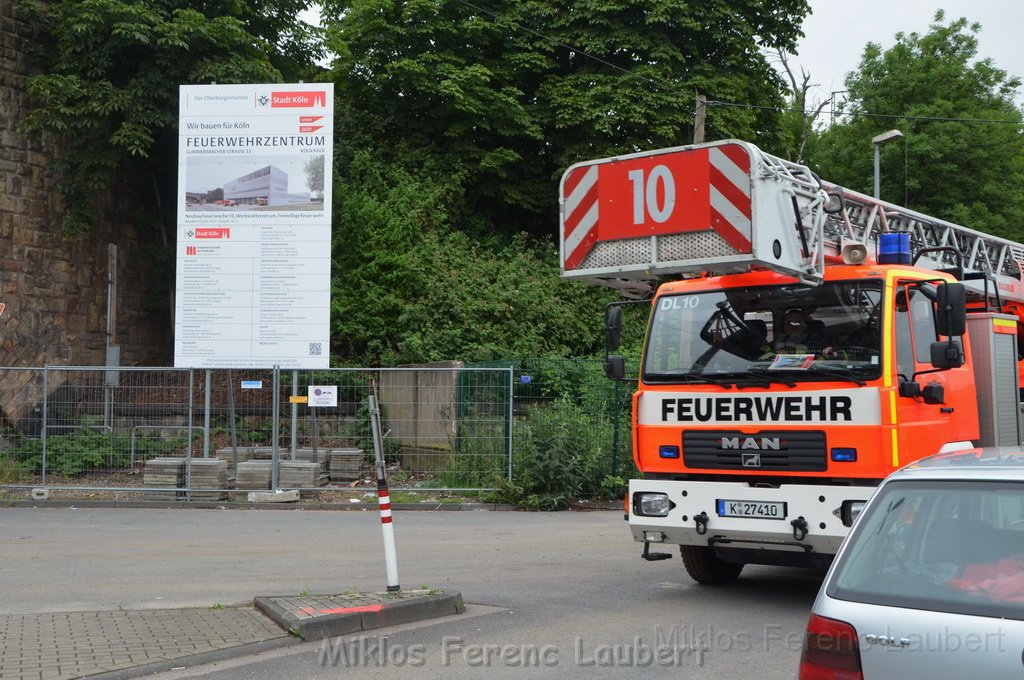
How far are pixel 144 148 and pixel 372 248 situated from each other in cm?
506

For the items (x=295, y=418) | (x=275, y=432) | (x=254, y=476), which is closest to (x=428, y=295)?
(x=295, y=418)

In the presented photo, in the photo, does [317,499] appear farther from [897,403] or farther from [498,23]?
[498,23]

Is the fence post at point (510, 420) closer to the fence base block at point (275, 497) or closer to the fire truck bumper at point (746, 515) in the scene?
the fence base block at point (275, 497)

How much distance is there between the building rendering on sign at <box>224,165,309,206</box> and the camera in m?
17.0

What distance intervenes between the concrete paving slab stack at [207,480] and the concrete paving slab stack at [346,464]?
1758 mm

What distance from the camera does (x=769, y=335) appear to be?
8047 mm

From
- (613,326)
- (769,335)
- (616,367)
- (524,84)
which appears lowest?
(616,367)

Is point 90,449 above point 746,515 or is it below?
above

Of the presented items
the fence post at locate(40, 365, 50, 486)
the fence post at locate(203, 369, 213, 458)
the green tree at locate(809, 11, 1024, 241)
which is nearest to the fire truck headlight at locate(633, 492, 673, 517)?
the fence post at locate(203, 369, 213, 458)

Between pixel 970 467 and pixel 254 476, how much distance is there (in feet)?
45.9

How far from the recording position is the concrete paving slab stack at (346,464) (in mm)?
16844

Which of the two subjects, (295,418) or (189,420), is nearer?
(189,420)

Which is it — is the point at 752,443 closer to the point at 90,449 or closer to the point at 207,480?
the point at 207,480

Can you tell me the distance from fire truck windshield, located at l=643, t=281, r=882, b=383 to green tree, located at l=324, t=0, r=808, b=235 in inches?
678
